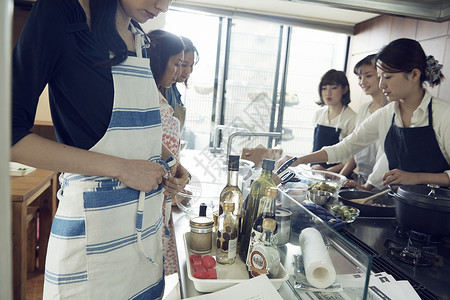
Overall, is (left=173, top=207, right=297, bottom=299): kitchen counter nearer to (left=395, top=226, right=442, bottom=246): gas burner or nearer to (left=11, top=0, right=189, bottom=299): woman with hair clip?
(left=11, top=0, right=189, bottom=299): woman with hair clip

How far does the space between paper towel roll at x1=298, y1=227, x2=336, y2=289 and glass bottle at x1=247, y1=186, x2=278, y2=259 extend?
8cm

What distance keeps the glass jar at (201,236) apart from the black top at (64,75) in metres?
0.37

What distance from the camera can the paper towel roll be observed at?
27.5 inches

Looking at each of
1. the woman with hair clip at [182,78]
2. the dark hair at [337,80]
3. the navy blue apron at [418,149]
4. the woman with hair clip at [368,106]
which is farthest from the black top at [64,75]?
the dark hair at [337,80]

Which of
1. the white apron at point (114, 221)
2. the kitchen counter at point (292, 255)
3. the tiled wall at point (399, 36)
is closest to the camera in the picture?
the kitchen counter at point (292, 255)

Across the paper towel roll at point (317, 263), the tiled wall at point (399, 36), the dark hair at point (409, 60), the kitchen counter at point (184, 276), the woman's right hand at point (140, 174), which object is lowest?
the kitchen counter at point (184, 276)

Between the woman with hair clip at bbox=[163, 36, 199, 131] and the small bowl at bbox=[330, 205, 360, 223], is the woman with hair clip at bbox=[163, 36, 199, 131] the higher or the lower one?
the higher one

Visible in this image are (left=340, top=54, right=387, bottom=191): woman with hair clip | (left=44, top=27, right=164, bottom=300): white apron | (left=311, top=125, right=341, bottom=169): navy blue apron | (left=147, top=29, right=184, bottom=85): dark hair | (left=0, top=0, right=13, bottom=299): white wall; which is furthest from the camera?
(left=311, top=125, right=341, bottom=169): navy blue apron

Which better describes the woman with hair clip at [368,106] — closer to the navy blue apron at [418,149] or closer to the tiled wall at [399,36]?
the tiled wall at [399,36]

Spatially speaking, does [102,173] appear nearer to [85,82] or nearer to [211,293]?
[85,82]

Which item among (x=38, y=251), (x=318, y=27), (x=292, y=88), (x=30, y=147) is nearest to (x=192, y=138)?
(x=292, y=88)

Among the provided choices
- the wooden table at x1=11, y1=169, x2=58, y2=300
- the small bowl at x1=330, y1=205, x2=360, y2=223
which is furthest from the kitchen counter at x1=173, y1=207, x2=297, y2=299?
the wooden table at x1=11, y1=169, x2=58, y2=300

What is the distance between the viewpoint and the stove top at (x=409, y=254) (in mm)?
887

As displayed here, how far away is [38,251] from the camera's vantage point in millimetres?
2627
